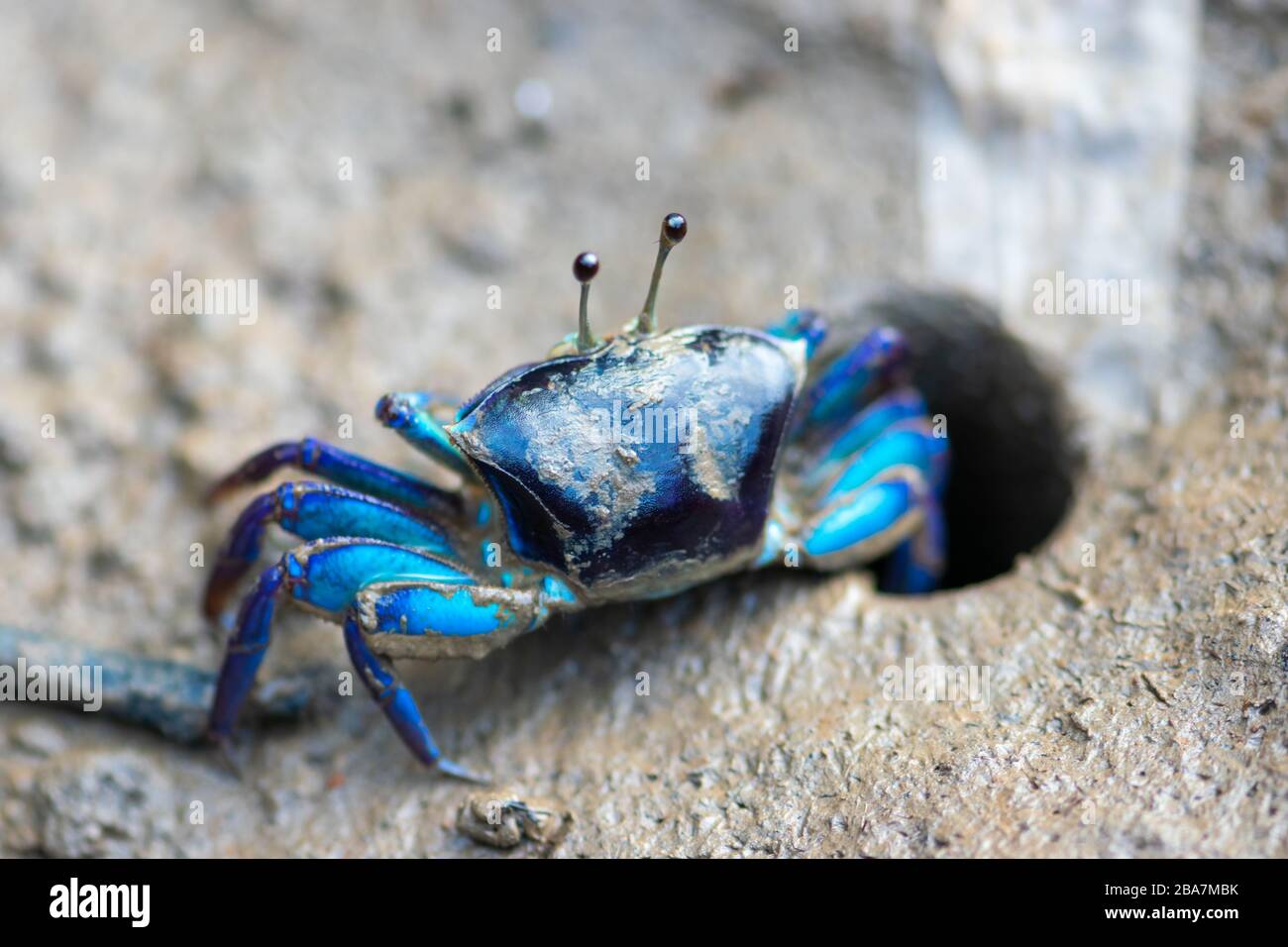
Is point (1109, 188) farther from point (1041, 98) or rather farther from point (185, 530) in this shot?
point (185, 530)

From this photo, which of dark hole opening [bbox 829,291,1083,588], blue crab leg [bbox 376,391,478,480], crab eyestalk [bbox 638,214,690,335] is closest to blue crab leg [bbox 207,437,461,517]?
blue crab leg [bbox 376,391,478,480]

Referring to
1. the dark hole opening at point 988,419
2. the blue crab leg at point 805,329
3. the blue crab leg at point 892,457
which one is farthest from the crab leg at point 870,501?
the blue crab leg at point 805,329

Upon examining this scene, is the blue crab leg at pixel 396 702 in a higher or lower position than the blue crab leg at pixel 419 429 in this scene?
lower

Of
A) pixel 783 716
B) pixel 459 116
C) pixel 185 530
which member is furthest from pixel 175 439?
pixel 783 716

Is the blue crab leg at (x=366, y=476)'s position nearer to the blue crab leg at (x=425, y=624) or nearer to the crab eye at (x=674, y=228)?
the blue crab leg at (x=425, y=624)

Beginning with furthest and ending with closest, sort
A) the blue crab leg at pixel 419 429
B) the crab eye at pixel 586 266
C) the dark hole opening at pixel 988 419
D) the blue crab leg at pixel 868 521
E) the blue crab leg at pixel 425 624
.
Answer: the dark hole opening at pixel 988 419 → the blue crab leg at pixel 868 521 → the blue crab leg at pixel 419 429 → the blue crab leg at pixel 425 624 → the crab eye at pixel 586 266

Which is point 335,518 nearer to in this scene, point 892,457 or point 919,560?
point 892,457

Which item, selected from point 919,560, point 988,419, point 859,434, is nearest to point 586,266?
point 859,434

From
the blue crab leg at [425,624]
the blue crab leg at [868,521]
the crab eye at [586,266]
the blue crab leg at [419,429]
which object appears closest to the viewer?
the crab eye at [586,266]

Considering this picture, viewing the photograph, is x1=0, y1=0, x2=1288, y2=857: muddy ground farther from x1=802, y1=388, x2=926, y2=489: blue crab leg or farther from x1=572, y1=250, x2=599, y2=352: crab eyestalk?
x1=572, y1=250, x2=599, y2=352: crab eyestalk
